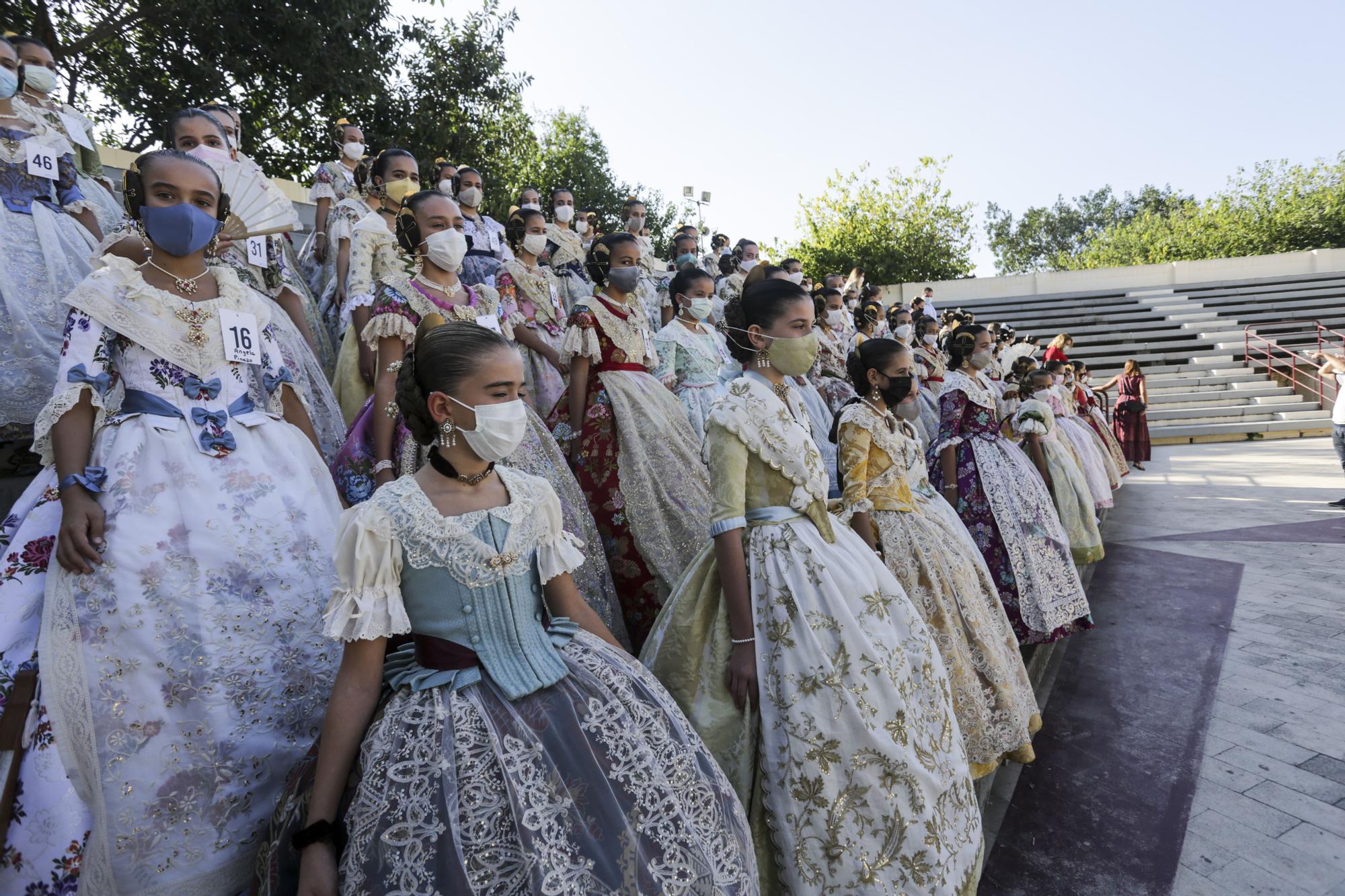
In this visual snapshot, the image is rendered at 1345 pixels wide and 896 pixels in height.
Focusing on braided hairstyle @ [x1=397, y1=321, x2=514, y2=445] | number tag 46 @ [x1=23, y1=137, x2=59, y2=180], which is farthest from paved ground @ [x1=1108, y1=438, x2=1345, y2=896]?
number tag 46 @ [x1=23, y1=137, x2=59, y2=180]

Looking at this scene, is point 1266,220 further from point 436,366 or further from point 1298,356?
point 436,366

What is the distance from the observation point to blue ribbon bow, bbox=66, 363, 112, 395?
6.42 feet

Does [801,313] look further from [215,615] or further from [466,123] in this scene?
[466,123]

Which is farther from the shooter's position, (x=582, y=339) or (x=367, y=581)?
(x=582, y=339)

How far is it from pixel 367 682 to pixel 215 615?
0.56 meters

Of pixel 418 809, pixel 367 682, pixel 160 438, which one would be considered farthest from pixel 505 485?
pixel 160 438

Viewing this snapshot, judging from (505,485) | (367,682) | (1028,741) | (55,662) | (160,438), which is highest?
(160,438)

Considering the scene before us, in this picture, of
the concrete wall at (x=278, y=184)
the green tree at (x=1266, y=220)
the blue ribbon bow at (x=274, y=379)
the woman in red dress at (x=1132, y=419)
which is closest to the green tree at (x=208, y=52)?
the concrete wall at (x=278, y=184)

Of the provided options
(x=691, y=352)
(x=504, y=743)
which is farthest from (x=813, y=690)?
(x=691, y=352)

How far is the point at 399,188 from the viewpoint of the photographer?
14.0 feet

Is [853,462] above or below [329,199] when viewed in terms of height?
below

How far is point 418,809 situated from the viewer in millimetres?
1445

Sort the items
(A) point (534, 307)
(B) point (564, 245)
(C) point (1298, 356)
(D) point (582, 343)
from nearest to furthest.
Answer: (D) point (582, 343) → (A) point (534, 307) → (B) point (564, 245) → (C) point (1298, 356)

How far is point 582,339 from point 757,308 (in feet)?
4.44
